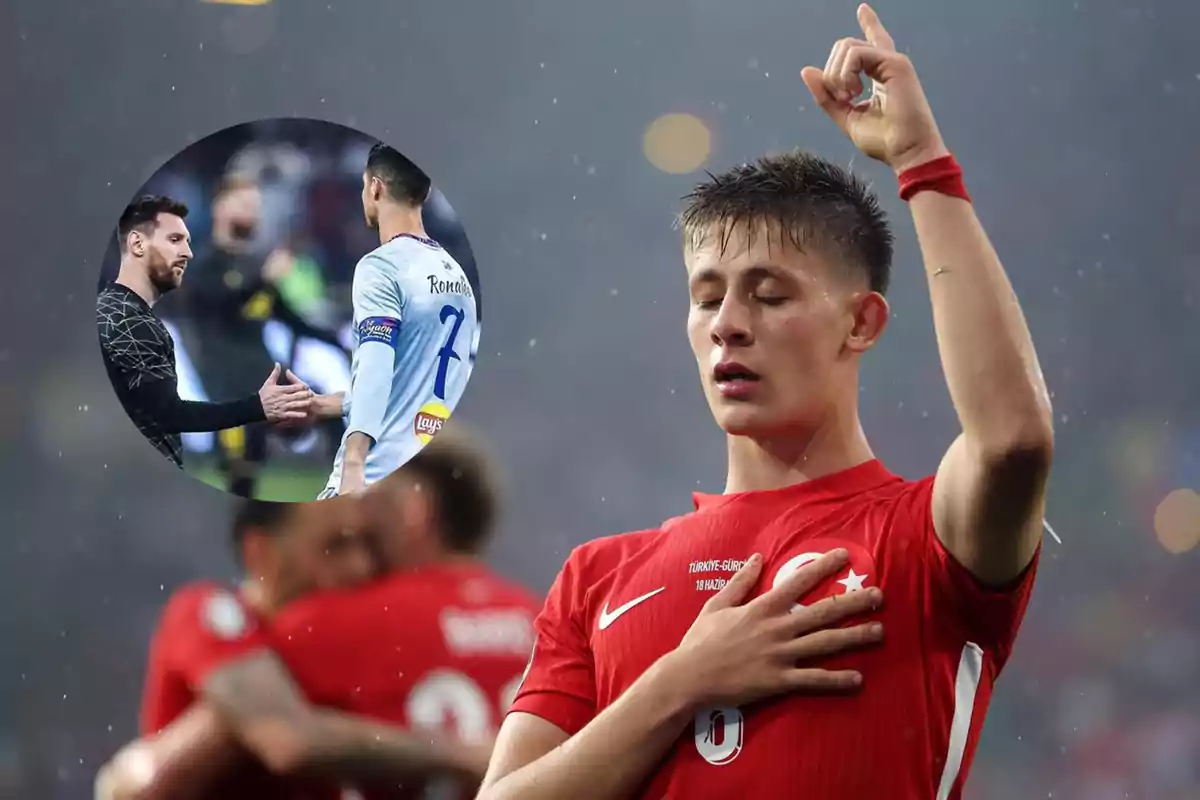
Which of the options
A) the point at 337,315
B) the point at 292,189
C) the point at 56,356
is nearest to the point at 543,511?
the point at 337,315

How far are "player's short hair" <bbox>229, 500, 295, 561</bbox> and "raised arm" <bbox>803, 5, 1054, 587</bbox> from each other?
117 centimetres

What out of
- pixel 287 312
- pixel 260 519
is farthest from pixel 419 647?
pixel 287 312

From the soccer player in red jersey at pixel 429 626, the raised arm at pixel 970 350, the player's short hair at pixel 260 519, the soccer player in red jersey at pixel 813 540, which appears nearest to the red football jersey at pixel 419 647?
the soccer player in red jersey at pixel 429 626

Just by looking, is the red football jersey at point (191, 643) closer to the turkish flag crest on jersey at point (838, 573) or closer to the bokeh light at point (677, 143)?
the bokeh light at point (677, 143)

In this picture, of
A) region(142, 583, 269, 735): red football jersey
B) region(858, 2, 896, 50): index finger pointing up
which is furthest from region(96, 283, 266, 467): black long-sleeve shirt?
region(858, 2, 896, 50): index finger pointing up

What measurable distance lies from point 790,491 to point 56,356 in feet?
4.22

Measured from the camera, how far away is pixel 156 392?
1.88 metres

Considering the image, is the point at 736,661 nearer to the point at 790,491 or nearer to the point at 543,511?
the point at 790,491

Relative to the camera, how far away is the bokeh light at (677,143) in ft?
6.09

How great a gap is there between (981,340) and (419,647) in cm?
117

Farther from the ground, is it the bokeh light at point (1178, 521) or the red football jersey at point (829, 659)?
the red football jersey at point (829, 659)

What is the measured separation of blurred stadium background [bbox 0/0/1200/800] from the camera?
5.71ft

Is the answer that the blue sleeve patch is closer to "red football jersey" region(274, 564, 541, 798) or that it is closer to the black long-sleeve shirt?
the black long-sleeve shirt

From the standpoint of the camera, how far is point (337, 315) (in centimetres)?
189
